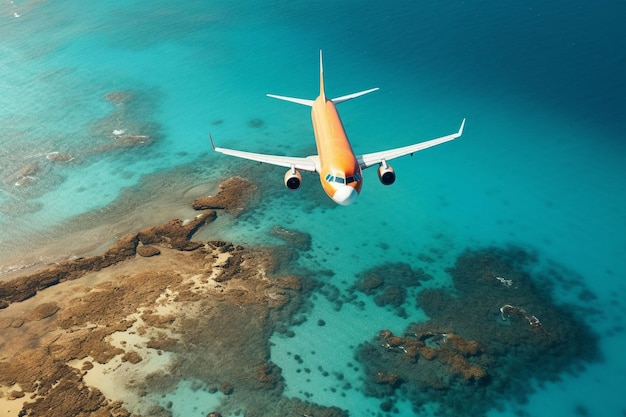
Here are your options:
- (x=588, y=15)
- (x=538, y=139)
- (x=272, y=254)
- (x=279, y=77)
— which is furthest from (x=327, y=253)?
(x=588, y=15)

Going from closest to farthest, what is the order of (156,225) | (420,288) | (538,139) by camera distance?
(420,288), (156,225), (538,139)

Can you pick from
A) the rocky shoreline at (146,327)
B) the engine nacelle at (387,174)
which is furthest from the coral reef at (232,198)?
the engine nacelle at (387,174)

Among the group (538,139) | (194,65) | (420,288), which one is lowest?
(420,288)

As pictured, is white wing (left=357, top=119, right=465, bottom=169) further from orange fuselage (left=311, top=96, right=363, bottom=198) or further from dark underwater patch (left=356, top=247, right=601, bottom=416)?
dark underwater patch (left=356, top=247, right=601, bottom=416)

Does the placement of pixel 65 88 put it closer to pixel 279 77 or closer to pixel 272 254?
pixel 279 77

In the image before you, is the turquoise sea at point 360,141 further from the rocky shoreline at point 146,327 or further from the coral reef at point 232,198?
the rocky shoreline at point 146,327

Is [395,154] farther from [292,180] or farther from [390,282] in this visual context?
[390,282]

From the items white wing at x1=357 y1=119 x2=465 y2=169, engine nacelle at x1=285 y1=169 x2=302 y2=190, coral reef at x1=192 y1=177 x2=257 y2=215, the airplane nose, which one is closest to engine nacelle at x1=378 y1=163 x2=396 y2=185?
white wing at x1=357 y1=119 x2=465 y2=169
